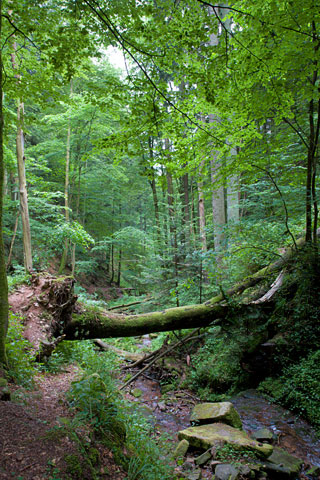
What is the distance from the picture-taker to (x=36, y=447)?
2.32 m

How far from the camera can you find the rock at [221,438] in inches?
156

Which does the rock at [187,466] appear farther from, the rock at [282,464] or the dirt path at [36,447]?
the dirt path at [36,447]

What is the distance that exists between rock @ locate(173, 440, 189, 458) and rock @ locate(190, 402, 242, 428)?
2.40ft

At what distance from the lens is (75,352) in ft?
21.5

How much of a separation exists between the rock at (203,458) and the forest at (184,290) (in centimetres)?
4

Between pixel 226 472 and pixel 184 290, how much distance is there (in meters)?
5.42

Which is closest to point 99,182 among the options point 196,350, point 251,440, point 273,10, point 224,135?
point 196,350

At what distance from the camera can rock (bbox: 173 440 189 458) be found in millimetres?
4188

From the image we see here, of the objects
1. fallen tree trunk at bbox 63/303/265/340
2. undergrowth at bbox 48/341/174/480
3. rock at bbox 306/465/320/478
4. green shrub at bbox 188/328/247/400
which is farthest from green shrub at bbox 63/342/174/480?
green shrub at bbox 188/328/247/400

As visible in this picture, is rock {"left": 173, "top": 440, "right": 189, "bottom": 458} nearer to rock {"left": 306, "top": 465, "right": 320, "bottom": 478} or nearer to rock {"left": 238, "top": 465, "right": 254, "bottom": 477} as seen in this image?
rock {"left": 238, "top": 465, "right": 254, "bottom": 477}

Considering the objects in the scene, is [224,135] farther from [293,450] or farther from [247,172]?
[293,450]

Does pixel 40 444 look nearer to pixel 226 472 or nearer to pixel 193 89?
pixel 226 472

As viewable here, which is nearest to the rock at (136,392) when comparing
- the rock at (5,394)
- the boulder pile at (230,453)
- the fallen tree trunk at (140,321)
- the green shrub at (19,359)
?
the fallen tree trunk at (140,321)

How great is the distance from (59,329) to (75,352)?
4.87ft
